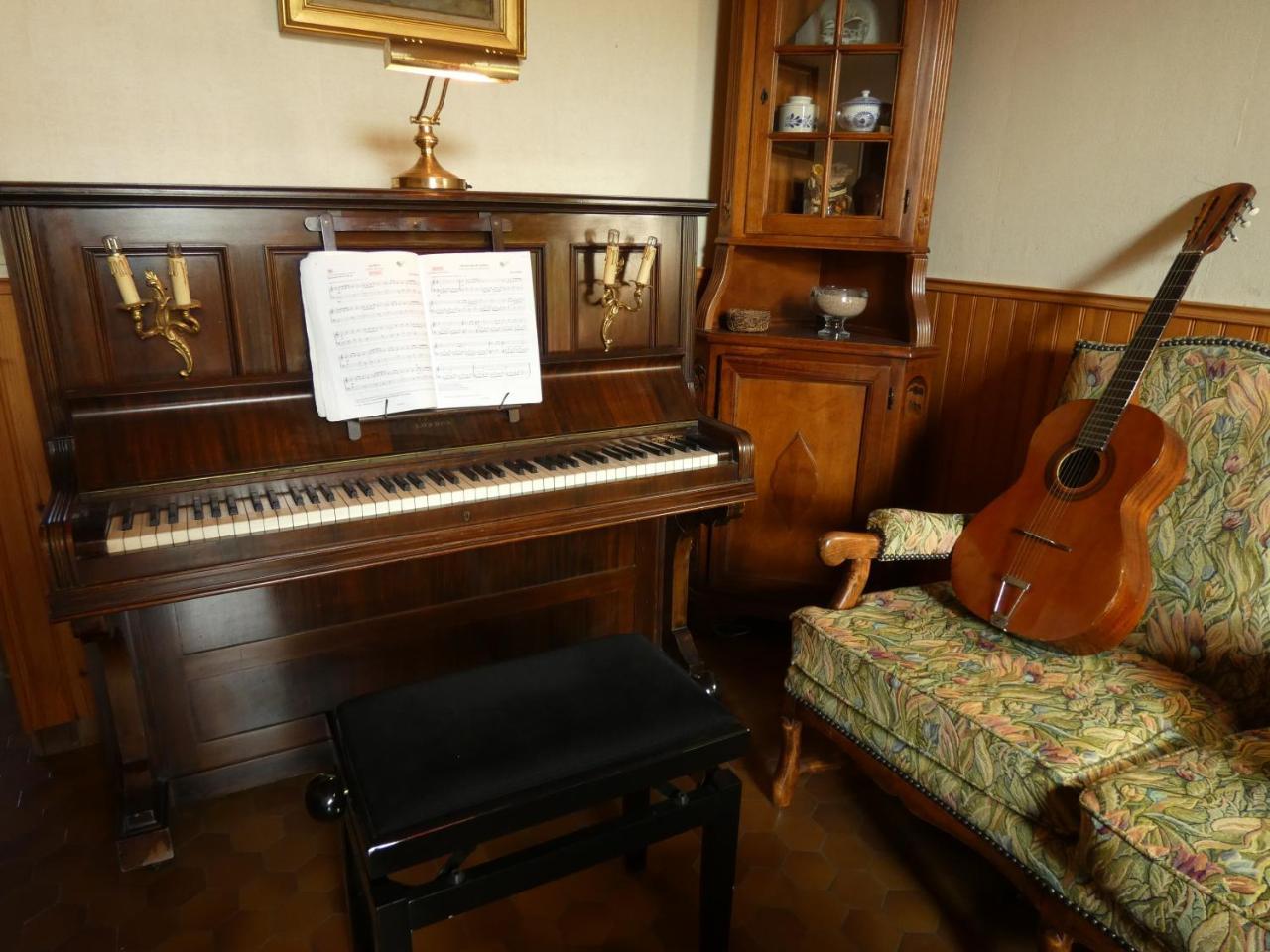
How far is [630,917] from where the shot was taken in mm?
1675

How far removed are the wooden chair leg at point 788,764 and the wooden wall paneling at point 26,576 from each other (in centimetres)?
175

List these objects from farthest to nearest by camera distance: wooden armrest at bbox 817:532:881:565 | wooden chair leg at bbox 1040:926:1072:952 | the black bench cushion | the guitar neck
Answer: wooden armrest at bbox 817:532:881:565, the guitar neck, wooden chair leg at bbox 1040:926:1072:952, the black bench cushion

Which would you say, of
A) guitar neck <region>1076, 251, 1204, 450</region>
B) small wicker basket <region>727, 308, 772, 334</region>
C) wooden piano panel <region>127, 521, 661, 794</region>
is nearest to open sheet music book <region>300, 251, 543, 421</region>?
wooden piano panel <region>127, 521, 661, 794</region>

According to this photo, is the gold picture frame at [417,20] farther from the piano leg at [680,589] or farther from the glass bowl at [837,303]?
the piano leg at [680,589]

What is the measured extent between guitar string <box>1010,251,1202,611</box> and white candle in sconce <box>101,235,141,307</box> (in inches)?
72.6

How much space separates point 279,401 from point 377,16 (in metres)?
1.07

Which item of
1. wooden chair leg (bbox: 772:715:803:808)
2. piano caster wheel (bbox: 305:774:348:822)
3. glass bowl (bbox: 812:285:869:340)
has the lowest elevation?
wooden chair leg (bbox: 772:715:803:808)

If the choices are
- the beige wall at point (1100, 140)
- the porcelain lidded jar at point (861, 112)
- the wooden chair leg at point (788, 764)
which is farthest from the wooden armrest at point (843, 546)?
the porcelain lidded jar at point (861, 112)

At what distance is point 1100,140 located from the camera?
217 cm

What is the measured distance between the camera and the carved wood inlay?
8.32 ft

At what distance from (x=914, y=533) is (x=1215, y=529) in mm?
584

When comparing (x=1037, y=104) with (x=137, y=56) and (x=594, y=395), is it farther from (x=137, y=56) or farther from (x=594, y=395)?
(x=137, y=56)

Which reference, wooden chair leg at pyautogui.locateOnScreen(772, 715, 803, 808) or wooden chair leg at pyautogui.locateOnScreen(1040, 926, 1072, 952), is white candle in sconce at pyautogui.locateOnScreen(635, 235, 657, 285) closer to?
wooden chair leg at pyautogui.locateOnScreen(772, 715, 803, 808)

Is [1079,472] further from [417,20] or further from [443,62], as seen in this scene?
[417,20]
